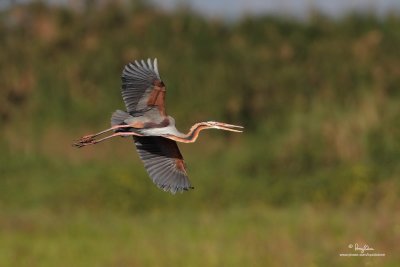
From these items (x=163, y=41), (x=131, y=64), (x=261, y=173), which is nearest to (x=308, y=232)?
(x=261, y=173)

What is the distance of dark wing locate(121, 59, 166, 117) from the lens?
1410 mm

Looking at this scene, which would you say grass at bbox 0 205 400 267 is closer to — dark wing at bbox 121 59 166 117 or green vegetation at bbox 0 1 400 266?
green vegetation at bbox 0 1 400 266

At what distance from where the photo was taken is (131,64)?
150 cm

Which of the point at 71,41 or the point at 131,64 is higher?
the point at 71,41

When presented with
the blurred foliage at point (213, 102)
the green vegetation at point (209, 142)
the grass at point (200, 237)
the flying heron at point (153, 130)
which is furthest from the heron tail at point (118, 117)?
the blurred foliage at point (213, 102)

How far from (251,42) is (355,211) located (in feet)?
11.2

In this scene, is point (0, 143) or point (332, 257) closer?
point (332, 257)

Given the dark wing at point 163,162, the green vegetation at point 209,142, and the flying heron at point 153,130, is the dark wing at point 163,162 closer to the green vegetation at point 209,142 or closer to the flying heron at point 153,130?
the flying heron at point 153,130

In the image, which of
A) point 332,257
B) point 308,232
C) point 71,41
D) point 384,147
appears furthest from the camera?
point 71,41

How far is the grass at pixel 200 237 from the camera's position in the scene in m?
7.74

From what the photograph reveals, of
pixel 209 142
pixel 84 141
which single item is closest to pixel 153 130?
pixel 84 141

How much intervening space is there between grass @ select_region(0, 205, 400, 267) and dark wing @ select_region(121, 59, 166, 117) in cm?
587

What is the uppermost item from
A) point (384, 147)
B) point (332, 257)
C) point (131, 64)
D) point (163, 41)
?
point (163, 41)

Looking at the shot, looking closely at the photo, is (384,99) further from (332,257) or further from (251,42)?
(332,257)
